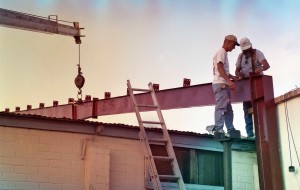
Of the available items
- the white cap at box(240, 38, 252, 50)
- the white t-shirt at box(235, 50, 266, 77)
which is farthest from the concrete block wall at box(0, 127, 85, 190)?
the white cap at box(240, 38, 252, 50)

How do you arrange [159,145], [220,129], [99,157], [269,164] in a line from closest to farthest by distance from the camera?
1. [269,164]
2. [220,129]
3. [99,157]
4. [159,145]

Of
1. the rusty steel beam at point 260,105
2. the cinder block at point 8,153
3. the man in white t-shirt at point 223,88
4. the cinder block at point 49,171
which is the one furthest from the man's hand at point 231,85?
the cinder block at point 8,153

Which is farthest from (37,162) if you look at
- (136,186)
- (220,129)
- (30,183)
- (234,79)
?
(234,79)

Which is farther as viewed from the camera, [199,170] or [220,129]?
[199,170]

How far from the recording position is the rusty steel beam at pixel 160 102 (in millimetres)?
9148

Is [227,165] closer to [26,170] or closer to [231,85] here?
[231,85]

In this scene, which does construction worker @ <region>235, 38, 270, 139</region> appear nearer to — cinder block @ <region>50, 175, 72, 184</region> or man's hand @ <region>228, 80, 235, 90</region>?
man's hand @ <region>228, 80, 235, 90</region>

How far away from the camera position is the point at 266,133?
27.0ft

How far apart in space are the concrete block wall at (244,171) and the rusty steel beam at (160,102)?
1.61 metres

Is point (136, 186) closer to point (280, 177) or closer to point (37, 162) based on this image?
point (37, 162)

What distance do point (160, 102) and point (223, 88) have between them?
3.24 m

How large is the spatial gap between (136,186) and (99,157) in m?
1.08

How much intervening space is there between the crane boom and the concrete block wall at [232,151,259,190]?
8.80 meters

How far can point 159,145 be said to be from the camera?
33.3ft
